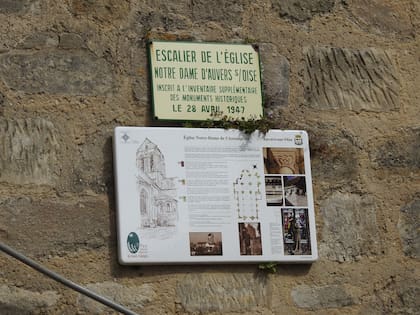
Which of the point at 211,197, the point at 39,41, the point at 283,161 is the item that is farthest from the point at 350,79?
the point at 39,41

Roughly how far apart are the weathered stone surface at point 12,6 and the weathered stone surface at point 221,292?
1.11 m

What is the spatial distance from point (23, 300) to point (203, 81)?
1029mm

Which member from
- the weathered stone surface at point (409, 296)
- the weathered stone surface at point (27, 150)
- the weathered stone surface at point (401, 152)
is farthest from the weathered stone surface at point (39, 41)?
the weathered stone surface at point (409, 296)

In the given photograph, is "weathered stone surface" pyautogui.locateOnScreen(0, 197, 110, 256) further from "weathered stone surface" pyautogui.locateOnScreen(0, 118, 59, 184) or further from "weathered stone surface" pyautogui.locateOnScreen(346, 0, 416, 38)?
"weathered stone surface" pyautogui.locateOnScreen(346, 0, 416, 38)

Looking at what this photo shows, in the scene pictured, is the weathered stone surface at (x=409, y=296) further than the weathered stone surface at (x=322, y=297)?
Yes

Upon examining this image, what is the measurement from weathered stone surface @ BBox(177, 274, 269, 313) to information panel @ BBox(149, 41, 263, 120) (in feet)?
1.90

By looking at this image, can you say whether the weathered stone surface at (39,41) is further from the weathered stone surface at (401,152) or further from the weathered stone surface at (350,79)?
the weathered stone surface at (401,152)

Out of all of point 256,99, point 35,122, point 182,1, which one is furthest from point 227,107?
point 35,122

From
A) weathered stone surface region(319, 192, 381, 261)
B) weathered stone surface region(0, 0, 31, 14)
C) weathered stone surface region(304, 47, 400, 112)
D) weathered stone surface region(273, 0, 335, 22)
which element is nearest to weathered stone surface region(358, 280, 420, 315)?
weathered stone surface region(319, 192, 381, 261)

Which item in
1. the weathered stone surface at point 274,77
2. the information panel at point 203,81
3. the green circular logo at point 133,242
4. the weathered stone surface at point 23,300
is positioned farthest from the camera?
the weathered stone surface at point 274,77

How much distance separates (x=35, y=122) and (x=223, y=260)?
0.80 metres

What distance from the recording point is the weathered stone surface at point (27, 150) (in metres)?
3.86

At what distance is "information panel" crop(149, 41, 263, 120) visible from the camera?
160 inches

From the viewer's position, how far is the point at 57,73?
4.00 meters
